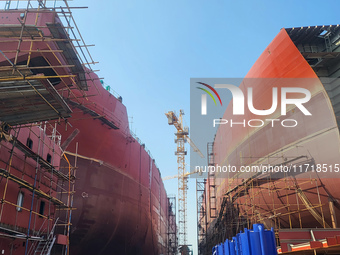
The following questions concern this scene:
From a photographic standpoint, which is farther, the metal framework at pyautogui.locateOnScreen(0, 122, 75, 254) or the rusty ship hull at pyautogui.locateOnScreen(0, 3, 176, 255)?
the metal framework at pyautogui.locateOnScreen(0, 122, 75, 254)

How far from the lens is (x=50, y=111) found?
8.05 metres

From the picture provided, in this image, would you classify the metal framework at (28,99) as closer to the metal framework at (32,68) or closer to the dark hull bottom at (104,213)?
the metal framework at (32,68)

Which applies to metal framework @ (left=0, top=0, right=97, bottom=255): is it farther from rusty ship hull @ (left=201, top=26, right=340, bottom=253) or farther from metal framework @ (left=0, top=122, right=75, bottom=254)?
rusty ship hull @ (left=201, top=26, right=340, bottom=253)

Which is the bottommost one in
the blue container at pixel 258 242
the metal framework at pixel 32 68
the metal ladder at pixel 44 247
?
the metal ladder at pixel 44 247

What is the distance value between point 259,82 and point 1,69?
35.8 ft

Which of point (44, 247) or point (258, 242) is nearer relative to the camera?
point (258, 242)

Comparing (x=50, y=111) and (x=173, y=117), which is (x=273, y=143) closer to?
(x=50, y=111)

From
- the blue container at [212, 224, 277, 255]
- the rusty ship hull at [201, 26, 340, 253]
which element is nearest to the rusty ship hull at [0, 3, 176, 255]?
the blue container at [212, 224, 277, 255]

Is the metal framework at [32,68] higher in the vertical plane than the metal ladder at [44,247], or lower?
higher

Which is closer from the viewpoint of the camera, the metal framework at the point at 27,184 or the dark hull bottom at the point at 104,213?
the metal framework at the point at 27,184

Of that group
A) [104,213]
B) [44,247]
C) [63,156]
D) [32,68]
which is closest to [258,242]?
[32,68]

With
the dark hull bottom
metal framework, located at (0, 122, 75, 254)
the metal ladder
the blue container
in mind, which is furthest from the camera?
the dark hull bottom

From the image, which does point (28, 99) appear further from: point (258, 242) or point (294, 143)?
point (294, 143)

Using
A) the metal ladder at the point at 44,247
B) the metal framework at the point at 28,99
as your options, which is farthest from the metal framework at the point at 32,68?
the metal ladder at the point at 44,247
